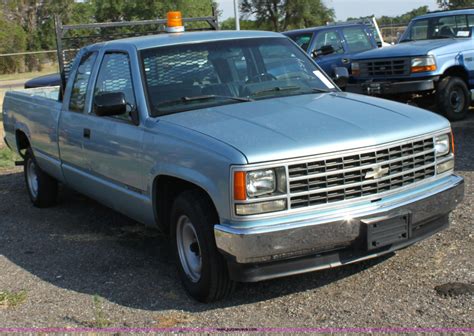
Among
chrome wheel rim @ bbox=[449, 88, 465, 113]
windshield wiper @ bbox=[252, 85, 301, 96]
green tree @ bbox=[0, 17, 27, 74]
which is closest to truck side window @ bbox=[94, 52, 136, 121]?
windshield wiper @ bbox=[252, 85, 301, 96]

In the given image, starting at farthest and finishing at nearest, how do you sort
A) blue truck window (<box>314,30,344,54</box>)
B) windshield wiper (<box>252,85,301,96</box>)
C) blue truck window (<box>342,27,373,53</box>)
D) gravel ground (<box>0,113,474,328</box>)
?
blue truck window (<box>342,27,373,53</box>), blue truck window (<box>314,30,344,54</box>), windshield wiper (<box>252,85,301,96</box>), gravel ground (<box>0,113,474,328</box>)

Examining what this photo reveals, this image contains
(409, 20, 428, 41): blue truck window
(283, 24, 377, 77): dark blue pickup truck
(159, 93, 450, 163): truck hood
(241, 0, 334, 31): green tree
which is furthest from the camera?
(241, 0, 334, 31): green tree

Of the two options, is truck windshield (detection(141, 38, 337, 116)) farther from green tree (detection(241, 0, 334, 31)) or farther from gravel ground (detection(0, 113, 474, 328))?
green tree (detection(241, 0, 334, 31))

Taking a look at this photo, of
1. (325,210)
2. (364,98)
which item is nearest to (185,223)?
(325,210)

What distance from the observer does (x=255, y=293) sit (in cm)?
476

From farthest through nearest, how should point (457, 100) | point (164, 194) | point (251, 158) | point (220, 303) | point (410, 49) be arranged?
point (457, 100)
point (410, 49)
point (164, 194)
point (220, 303)
point (251, 158)

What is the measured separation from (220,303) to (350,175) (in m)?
1.25

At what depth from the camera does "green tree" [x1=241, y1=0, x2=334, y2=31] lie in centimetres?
5181

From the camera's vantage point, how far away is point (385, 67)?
37.6 feet

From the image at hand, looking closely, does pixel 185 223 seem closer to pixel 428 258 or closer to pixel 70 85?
pixel 428 258

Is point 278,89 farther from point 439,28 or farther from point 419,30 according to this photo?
point 419,30

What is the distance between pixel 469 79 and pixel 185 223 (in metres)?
8.28

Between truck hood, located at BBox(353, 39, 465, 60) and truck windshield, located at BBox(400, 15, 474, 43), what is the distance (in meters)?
0.27

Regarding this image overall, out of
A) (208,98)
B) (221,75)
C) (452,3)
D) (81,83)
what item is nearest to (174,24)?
(81,83)
